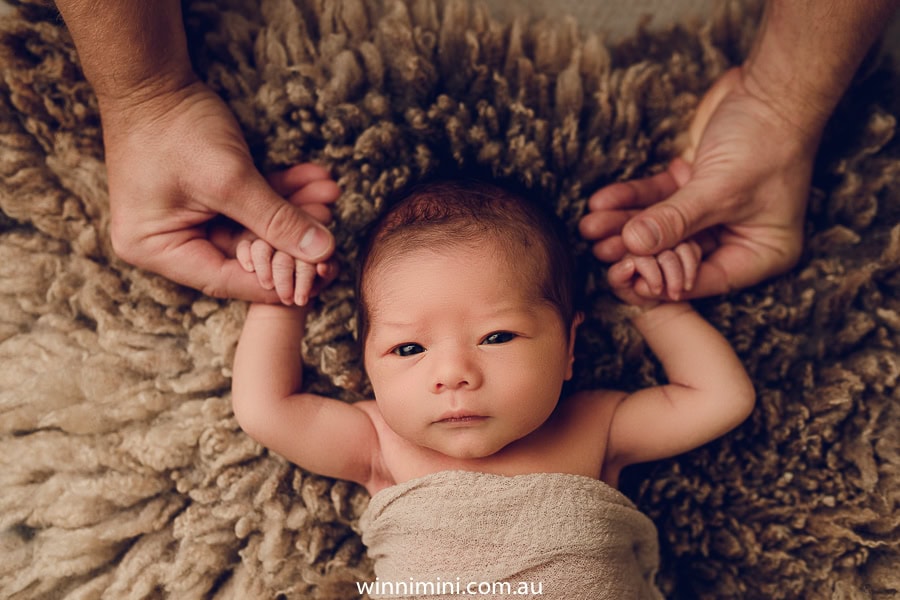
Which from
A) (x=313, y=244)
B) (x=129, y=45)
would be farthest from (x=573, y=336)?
(x=129, y=45)

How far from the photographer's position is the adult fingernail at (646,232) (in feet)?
3.19

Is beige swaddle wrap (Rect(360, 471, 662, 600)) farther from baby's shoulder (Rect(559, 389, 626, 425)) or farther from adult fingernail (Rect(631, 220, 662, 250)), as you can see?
adult fingernail (Rect(631, 220, 662, 250))

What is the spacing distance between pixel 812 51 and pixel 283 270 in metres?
0.71

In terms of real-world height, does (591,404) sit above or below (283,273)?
below

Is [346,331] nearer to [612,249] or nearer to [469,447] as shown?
[469,447]

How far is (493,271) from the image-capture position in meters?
0.89

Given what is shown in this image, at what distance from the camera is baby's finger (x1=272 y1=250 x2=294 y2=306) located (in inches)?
37.8

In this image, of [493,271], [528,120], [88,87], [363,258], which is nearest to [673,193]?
[528,120]

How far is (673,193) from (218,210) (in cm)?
60

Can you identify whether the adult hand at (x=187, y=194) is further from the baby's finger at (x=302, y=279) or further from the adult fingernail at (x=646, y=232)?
the adult fingernail at (x=646, y=232)

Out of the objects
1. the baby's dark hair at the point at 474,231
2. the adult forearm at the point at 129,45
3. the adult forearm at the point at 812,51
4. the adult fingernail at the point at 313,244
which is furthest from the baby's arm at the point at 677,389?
the adult forearm at the point at 129,45

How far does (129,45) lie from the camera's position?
920 millimetres

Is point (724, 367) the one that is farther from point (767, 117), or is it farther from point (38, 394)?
point (38, 394)

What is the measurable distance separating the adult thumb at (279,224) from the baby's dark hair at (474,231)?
58mm
